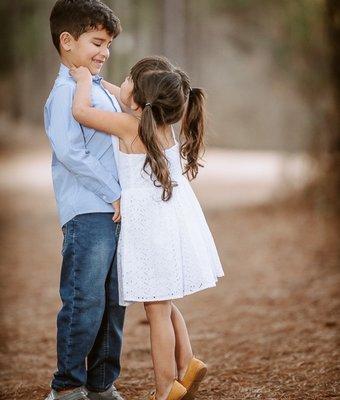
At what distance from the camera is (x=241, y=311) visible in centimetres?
630

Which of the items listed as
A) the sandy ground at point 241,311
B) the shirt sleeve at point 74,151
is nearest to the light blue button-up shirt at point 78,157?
the shirt sleeve at point 74,151

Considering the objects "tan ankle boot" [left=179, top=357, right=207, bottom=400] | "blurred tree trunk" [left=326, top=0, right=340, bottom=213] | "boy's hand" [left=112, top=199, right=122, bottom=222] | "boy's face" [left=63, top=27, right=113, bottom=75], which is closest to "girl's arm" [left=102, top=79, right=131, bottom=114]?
"boy's face" [left=63, top=27, right=113, bottom=75]

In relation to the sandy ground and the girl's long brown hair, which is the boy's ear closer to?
the girl's long brown hair

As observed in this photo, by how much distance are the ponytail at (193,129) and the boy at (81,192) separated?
30 cm

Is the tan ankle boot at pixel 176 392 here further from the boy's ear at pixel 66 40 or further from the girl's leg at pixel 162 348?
the boy's ear at pixel 66 40

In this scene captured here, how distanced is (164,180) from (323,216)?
6.90m

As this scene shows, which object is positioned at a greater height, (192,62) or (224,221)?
(192,62)

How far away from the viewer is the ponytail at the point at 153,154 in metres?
3.20

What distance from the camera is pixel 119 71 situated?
48.3ft

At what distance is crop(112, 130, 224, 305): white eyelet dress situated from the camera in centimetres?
322

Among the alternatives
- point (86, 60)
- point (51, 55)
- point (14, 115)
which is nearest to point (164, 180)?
point (86, 60)

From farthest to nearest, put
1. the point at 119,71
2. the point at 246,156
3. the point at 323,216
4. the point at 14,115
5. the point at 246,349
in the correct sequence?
the point at 14,115, the point at 246,156, the point at 119,71, the point at 323,216, the point at 246,349

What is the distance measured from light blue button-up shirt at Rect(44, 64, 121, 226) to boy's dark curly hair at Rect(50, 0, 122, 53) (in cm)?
17

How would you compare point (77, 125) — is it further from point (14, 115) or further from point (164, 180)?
point (14, 115)
